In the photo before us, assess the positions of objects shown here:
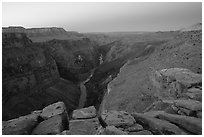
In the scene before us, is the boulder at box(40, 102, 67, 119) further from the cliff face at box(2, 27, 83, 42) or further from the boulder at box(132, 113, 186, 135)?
the cliff face at box(2, 27, 83, 42)

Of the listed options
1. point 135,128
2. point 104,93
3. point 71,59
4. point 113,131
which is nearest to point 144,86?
point 135,128

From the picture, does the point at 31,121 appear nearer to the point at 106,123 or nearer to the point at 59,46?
the point at 106,123

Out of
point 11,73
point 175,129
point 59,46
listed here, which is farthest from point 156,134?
point 59,46

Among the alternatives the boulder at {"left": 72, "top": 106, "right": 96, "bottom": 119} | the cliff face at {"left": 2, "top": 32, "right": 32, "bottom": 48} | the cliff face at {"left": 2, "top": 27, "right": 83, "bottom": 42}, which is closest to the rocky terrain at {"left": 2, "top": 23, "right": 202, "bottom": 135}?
the boulder at {"left": 72, "top": 106, "right": 96, "bottom": 119}

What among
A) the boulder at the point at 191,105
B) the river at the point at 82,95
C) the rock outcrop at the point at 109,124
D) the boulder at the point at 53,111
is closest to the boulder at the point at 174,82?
the boulder at the point at 191,105

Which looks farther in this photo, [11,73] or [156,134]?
[11,73]

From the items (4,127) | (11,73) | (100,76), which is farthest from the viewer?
(100,76)

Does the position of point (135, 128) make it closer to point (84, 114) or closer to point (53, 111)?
point (84, 114)

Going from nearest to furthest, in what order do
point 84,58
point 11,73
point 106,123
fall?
point 106,123 < point 11,73 < point 84,58
